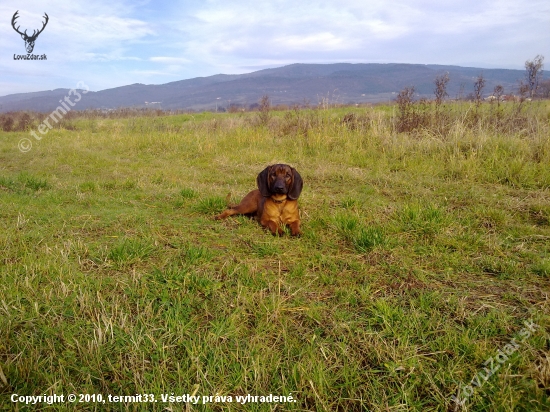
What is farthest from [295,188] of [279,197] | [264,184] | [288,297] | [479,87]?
[479,87]

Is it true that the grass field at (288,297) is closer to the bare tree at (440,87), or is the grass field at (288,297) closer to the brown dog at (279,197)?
the brown dog at (279,197)

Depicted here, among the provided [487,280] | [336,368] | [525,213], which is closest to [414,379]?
[336,368]

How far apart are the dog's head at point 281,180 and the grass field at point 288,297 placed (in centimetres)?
41

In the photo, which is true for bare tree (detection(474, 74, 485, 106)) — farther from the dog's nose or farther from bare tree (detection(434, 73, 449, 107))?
the dog's nose

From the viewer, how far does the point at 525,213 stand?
4.14 m

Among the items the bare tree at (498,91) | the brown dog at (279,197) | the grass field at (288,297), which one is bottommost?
the grass field at (288,297)

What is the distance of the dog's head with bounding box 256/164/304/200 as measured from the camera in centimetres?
391

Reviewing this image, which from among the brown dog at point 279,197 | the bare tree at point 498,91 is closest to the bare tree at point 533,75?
the bare tree at point 498,91

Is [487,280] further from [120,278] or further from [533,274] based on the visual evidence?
[120,278]

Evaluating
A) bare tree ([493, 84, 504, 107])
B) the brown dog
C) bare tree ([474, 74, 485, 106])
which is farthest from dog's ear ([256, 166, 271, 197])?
bare tree ([493, 84, 504, 107])

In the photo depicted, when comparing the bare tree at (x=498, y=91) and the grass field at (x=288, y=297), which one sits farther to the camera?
the bare tree at (x=498, y=91)

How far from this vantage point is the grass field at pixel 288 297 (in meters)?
1.77

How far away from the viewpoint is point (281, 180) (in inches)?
152

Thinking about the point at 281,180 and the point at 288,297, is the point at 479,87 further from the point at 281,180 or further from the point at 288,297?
the point at 288,297
